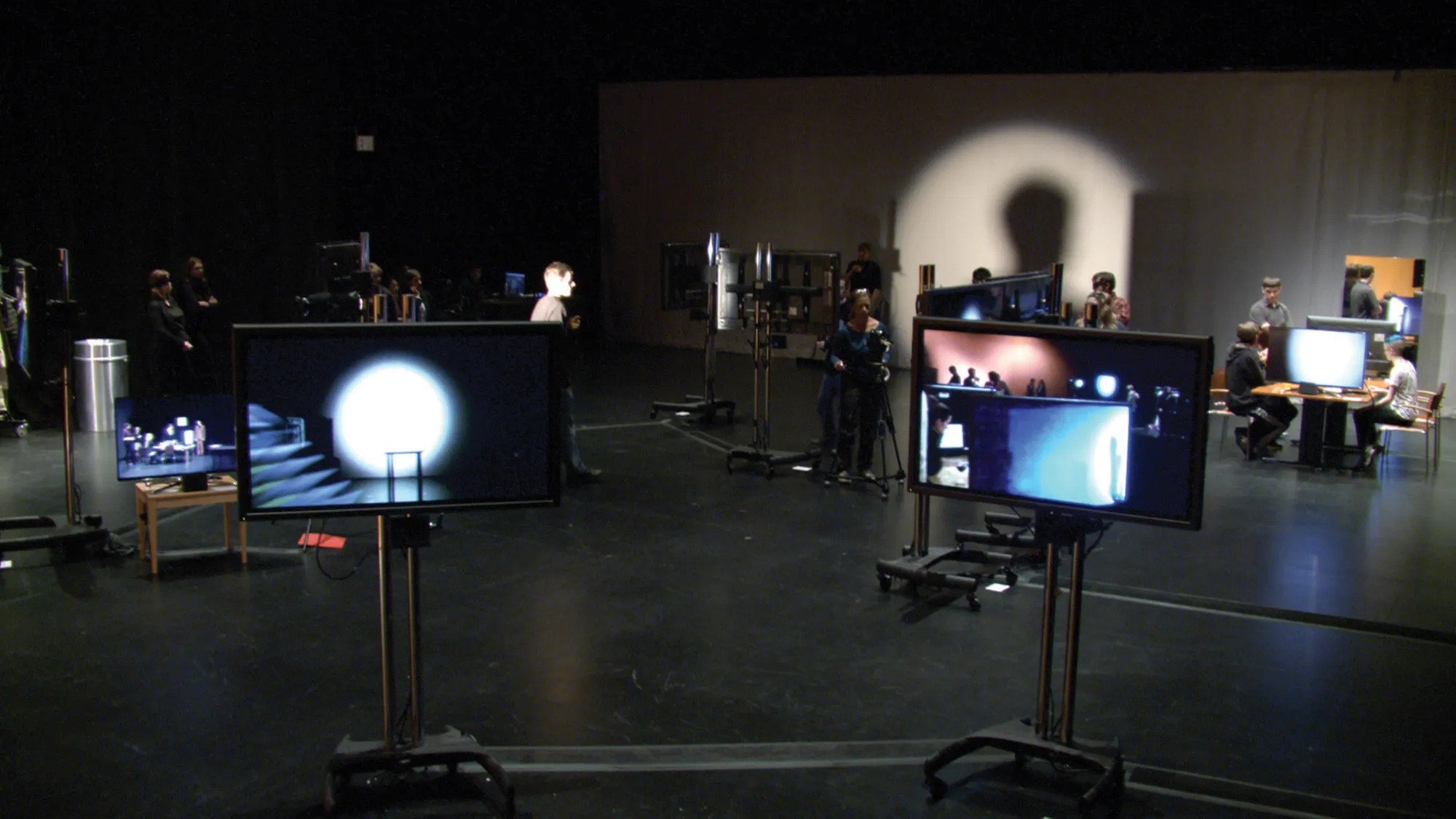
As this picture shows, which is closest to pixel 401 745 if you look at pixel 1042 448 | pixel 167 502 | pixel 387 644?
pixel 387 644

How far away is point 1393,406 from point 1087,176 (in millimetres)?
4725

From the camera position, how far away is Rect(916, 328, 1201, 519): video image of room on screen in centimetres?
409

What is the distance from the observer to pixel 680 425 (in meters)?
12.1

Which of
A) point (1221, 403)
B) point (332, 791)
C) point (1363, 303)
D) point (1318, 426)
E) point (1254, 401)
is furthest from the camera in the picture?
point (1221, 403)

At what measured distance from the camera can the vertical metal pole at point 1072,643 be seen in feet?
14.9

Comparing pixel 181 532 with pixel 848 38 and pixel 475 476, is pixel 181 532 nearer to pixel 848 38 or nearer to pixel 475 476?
pixel 475 476

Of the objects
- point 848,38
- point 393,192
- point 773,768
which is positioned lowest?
point 773,768

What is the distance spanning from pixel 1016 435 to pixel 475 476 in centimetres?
177

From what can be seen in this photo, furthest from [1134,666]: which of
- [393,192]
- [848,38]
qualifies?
[393,192]

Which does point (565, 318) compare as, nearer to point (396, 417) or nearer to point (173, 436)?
point (173, 436)

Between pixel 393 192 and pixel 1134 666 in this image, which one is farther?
pixel 393 192

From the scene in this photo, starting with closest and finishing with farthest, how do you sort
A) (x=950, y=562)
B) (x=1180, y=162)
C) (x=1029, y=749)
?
1. (x=1029, y=749)
2. (x=950, y=562)
3. (x=1180, y=162)

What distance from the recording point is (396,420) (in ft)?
13.5

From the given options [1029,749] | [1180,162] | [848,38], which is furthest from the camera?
[848,38]
